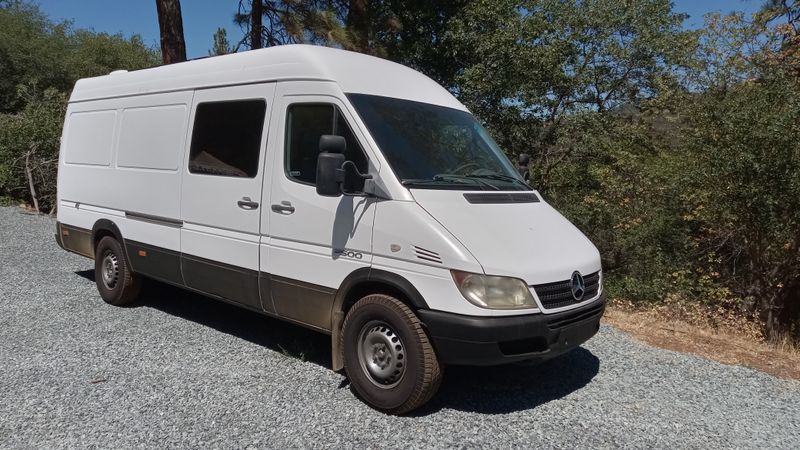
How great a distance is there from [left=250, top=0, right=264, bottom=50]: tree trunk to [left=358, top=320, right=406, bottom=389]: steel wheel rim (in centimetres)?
1201

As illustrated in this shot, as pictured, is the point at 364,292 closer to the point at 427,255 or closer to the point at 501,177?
the point at 427,255

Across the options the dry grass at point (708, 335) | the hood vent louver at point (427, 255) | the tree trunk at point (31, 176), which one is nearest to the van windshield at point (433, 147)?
the hood vent louver at point (427, 255)

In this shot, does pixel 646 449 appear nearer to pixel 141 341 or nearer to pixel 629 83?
pixel 141 341

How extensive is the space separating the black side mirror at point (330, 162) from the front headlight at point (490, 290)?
A: 3.40ft

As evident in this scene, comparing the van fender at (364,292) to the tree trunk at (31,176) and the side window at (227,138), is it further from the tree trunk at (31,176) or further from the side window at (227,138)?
the tree trunk at (31,176)

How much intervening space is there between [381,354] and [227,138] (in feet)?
7.93

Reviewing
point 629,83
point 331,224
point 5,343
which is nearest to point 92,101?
point 5,343

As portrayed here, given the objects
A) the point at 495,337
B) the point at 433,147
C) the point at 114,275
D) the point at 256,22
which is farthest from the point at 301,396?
the point at 256,22

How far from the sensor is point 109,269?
23.0ft

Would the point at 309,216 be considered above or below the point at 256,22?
below

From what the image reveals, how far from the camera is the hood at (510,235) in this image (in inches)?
157

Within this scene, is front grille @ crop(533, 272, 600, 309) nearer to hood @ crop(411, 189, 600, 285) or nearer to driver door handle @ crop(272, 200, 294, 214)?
hood @ crop(411, 189, 600, 285)

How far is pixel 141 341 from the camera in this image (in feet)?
18.8

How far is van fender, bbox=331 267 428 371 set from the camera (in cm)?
410
